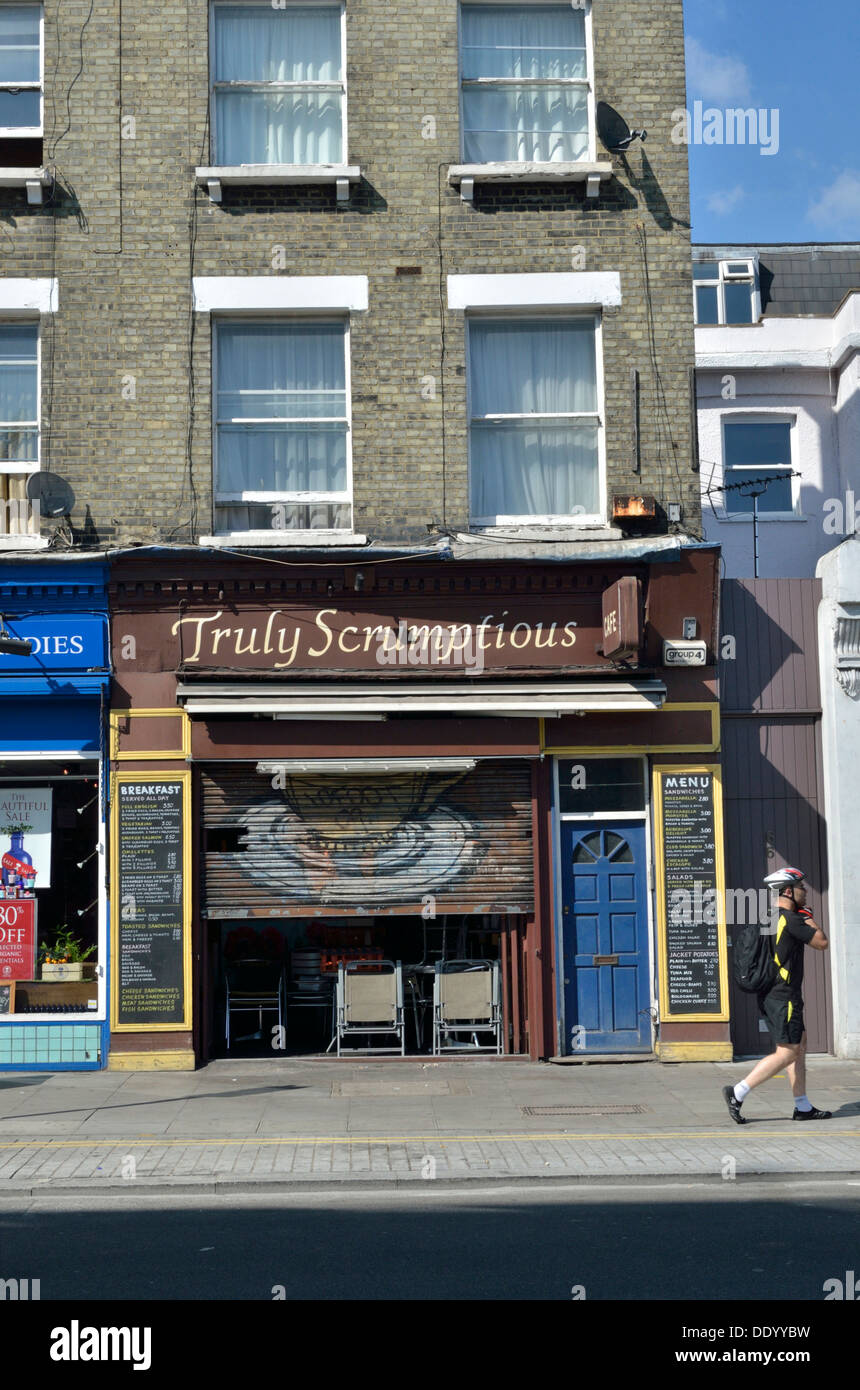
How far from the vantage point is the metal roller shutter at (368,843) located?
13.3 metres

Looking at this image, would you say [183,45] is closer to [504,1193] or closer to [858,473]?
[504,1193]

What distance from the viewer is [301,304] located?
13555mm

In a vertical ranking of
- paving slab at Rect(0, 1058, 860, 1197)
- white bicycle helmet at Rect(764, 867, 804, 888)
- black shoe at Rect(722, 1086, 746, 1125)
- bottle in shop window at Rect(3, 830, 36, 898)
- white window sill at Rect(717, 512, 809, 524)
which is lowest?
paving slab at Rect(0, 1058, 860, 1197)

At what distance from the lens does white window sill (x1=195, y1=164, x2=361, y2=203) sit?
44.2 feet

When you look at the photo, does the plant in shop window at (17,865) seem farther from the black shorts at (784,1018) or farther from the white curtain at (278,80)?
the black shorts at (784,1018)

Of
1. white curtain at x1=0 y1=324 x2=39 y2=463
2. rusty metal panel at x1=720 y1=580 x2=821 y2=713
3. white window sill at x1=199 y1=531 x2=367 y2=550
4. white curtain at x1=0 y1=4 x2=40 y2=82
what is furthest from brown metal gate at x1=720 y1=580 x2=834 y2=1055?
white curtain at x1=0 y1=4 x2=40 y2=82

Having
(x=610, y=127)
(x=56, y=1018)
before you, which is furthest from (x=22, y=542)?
(x=610, y=127)

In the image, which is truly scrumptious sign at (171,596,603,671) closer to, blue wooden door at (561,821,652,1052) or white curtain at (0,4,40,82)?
blue wooden door at (561,821,652,1052)

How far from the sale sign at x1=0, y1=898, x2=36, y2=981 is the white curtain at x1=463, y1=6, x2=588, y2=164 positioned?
861cm

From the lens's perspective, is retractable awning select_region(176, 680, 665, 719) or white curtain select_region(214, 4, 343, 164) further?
white curtain select_region(214, 4, 343, 164)

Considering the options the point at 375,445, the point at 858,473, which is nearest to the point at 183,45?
the point at 375,445

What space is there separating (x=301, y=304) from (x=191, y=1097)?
7.45 meters

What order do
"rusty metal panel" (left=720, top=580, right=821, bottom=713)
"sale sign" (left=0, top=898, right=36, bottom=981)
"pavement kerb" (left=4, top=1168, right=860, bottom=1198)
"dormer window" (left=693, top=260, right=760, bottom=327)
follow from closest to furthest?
"pavement kerb" (left=4, top=1168, right=860, bottom=1198) → "sale sign" (left=0, top=898, right=36, bottom=981) → "rusty metal panel" (left=720, top=580, right=821, bottom=713) → "dormer window" (left=693, top=260, right=760, bottom=327)

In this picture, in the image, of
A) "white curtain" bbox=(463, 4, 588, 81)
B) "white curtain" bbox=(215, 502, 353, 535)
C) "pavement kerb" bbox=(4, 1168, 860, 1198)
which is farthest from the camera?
"white curtain" bbox=(463, 4, 588, 81)
